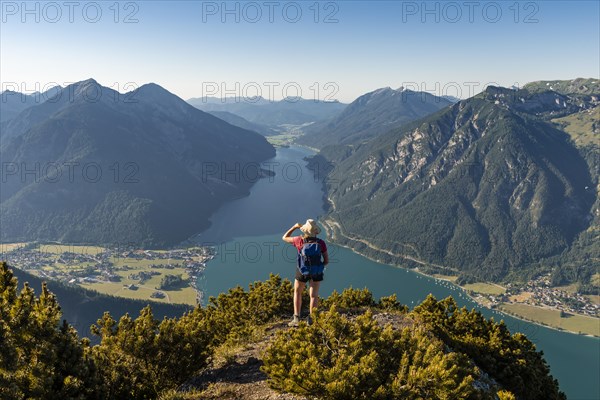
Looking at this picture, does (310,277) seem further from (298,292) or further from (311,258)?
(298,292)

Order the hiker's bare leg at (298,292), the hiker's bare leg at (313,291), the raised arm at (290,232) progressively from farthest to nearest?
the hiker's bare leg at (298,292) < the raised arm at (290,232) < the hiker's bare leg at (313,291)

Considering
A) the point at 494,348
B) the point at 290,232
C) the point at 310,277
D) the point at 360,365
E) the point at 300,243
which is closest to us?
the point at 360,365

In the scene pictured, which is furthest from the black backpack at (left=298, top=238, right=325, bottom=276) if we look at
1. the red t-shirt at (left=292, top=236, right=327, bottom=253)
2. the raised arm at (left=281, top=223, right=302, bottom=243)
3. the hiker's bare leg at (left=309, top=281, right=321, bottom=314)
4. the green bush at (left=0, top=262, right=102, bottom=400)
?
the green bush at (left=0, top=262, right=102, bottom=400)

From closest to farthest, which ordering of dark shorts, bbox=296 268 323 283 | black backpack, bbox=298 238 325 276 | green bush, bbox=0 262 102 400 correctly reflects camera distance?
green bush, bbox=0 262 102 400
black backpack, bbox=298 238 325 276
dark shorts, bbox=296 268 323 283

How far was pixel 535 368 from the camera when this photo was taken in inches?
1221

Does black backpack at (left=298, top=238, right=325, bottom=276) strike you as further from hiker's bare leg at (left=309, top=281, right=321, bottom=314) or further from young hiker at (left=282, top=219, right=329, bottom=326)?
hiker's bare leg at (left=309, top=281, right=321, bottom=314)

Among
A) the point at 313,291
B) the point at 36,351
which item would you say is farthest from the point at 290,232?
the point at 36,351

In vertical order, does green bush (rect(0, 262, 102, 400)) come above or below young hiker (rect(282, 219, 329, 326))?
below

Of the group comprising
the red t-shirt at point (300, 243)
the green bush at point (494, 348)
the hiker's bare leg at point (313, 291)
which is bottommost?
the green bush at point (494, 348)

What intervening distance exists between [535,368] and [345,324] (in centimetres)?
2603

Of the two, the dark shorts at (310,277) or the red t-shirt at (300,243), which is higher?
the red t-shirt at (300,243)

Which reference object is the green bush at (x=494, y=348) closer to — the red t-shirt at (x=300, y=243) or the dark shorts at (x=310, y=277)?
the dark shorts at (x=310, y=277)

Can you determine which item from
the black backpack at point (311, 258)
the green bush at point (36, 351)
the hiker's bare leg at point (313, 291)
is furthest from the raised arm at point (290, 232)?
the green bush at point (36, 351)

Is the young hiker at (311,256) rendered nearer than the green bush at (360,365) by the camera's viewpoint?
No
